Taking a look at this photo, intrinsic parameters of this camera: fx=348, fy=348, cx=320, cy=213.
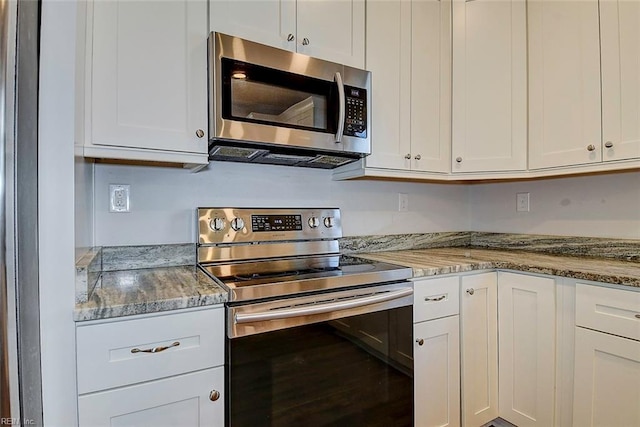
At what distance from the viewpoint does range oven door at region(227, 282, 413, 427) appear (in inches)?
42.1

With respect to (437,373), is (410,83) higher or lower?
higher

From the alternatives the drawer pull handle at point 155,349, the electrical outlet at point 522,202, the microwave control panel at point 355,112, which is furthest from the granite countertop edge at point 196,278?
the microwave control panel at point 355,112

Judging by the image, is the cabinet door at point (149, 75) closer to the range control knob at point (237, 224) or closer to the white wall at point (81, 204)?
the white wall at point (81, 204)

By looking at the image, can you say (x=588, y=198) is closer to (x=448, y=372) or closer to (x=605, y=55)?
(x=605, y=55)

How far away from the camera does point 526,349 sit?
154cm

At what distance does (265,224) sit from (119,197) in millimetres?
619

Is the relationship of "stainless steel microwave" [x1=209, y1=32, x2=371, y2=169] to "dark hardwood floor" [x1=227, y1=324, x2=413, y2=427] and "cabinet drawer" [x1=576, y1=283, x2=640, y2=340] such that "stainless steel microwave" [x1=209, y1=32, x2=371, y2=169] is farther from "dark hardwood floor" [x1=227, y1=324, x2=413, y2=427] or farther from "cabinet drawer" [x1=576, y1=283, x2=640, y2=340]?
A: "cabinet drawer" [x1=576, y1=283, x2=640, y2=340]

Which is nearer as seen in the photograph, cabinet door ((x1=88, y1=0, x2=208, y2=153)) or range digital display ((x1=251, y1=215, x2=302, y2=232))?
cabinet door ((x1=88, y1=0, x2=208, y2=153))

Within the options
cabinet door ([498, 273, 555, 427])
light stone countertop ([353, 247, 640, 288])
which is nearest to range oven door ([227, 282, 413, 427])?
light stone countertop ([353, 247, 640, 288])

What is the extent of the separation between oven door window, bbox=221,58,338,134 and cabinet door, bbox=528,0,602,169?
109 centimetres

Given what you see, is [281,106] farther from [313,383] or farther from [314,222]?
[313,383]

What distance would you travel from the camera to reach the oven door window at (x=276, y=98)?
4.28 feet

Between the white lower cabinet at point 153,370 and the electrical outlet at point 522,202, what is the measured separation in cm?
190

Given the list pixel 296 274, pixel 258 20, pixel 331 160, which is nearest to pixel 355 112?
pixel 331 160
